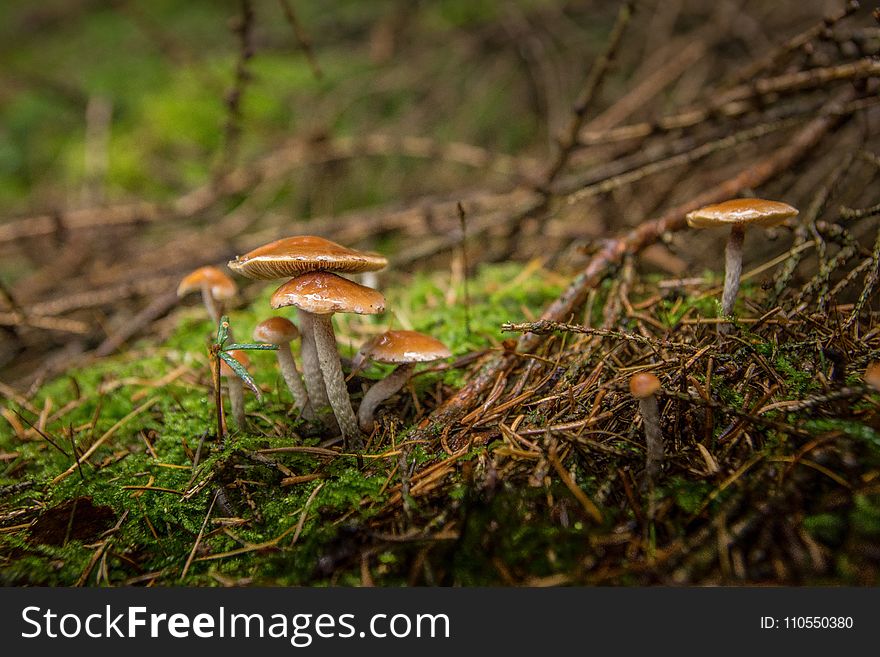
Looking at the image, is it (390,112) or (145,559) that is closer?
(145,559)

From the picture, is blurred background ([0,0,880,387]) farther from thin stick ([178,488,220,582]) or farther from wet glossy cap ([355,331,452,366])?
thin stick ([178,488,220,582])

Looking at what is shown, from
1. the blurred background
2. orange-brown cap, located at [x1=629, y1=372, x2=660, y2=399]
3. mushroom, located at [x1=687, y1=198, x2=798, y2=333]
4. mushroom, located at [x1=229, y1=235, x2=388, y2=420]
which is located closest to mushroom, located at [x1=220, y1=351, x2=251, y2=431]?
mushroom, located at [x1=229, y1=235, x2=388, y2=420]

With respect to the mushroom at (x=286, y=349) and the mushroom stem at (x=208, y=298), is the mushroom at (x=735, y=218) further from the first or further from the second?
the mushroom stem at (x=208, y=298)

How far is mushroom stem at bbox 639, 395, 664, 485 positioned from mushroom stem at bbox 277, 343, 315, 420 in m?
1.21

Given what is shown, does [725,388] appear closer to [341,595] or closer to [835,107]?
[341,595]

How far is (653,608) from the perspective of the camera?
1094mm

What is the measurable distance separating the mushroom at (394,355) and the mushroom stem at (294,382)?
0.74ft

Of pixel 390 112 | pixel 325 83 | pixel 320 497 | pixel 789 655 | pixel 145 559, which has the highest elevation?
pixel 325 83

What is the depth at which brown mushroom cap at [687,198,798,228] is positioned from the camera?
152 cm

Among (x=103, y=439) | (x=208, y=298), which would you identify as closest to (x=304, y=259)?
(x=208, y=298)

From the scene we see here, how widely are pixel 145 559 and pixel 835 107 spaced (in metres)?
3.46

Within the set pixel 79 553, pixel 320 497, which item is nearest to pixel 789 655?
pixel 320 497

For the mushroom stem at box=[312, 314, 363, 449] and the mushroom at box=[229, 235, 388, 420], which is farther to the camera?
the mushroom stem at box=[312, 314, 363, 449]

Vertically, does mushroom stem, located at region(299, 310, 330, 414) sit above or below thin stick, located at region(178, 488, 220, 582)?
above
